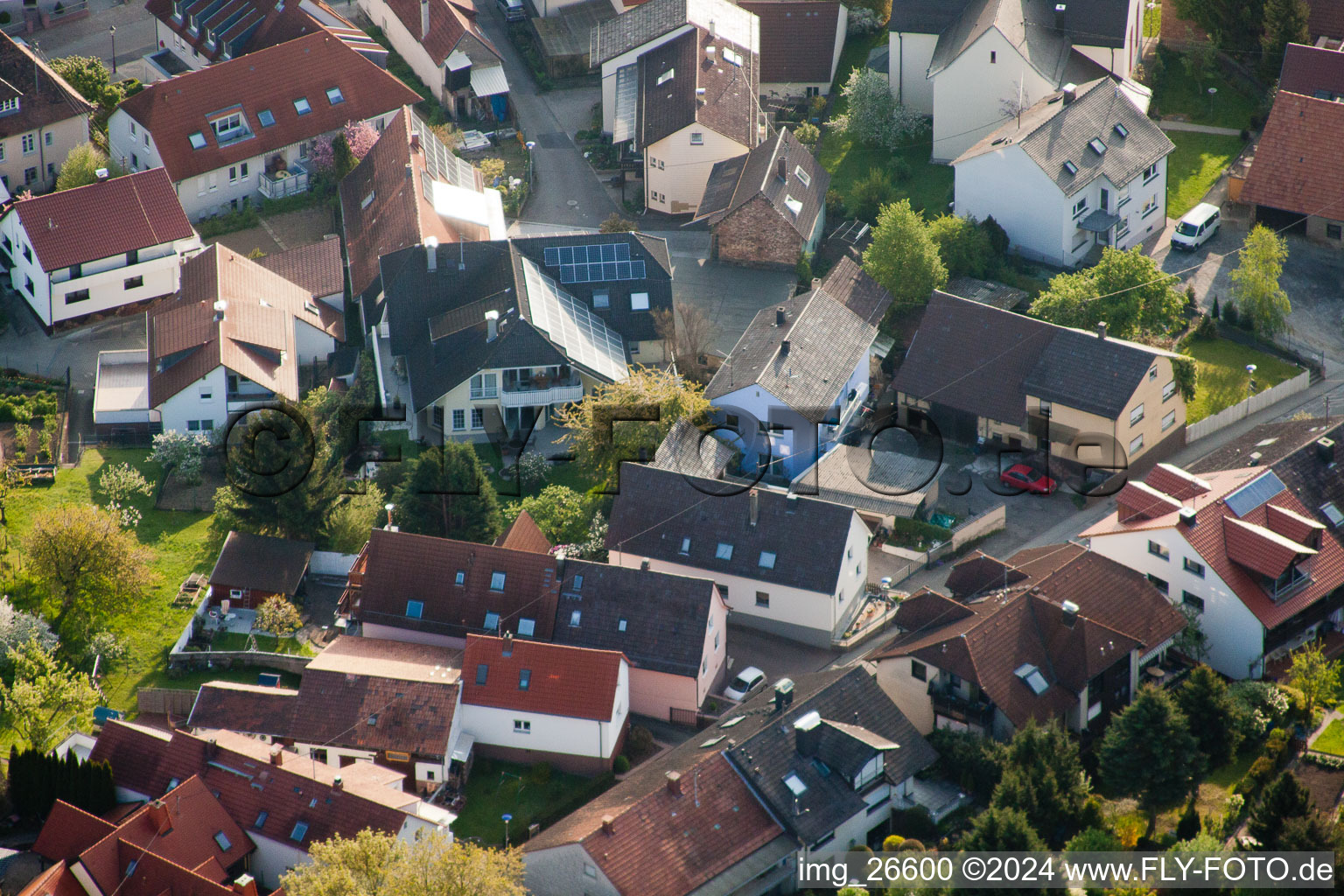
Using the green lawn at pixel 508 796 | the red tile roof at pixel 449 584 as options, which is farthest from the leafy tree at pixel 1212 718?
the red tile roof at pixel 449 584

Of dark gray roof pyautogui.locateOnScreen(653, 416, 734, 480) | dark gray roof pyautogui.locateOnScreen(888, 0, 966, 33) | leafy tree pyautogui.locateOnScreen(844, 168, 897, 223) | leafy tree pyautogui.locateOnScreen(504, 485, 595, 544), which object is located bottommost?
leafy tree pyautogui.locateOnScreen(504, 485, 595, 544)

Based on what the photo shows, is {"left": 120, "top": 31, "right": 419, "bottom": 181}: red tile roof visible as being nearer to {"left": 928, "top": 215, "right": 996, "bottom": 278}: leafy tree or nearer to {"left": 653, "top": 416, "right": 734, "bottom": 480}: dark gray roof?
{"left": 928, "top": 215, "right": 996, "bottom": 278}: leafy tree

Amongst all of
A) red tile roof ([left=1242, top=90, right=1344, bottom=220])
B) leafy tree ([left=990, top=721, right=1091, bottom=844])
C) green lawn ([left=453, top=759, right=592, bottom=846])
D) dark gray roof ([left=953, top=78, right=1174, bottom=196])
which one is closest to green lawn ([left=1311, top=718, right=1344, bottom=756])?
leafy tree ([left=990, top=721, right=1091, bottom=844])

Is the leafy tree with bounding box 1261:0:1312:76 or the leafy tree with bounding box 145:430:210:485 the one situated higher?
the leafy tree with bounding box 1261:0:1312:76

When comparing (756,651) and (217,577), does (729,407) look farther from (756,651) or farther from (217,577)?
(217,577)

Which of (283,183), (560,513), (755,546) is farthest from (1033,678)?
(283,183)
